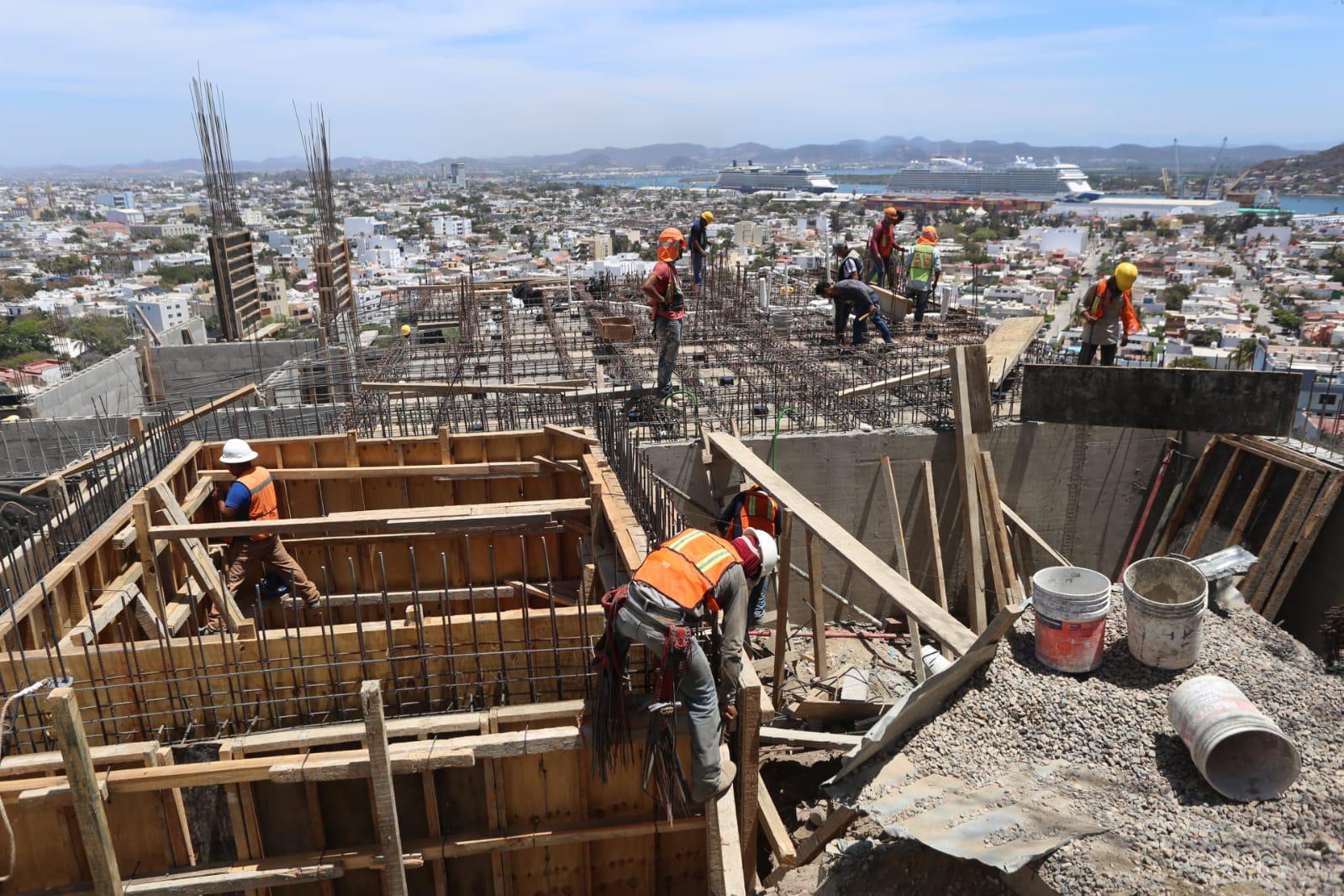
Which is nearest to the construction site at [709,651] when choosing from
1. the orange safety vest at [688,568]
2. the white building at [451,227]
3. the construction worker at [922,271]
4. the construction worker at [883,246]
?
the orange safety vest at [688,568]

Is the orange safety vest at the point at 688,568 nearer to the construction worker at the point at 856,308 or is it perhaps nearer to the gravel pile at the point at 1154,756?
the gravel pile at the point at 1154,756

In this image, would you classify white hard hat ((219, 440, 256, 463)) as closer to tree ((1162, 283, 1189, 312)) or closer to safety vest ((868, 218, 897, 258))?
safety vest ((868, 218, 897, 258))

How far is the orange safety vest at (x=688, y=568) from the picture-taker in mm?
4500

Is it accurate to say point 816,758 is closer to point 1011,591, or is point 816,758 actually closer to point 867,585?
point 1011,591

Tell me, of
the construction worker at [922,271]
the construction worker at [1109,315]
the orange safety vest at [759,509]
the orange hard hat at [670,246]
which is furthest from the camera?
the construction worker at [922,271]

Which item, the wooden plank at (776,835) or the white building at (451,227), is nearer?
the wooden plank at (776,835)

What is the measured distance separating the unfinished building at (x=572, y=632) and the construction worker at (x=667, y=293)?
90 centimetres

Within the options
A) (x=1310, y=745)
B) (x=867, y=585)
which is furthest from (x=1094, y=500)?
(x=1310, y=745)

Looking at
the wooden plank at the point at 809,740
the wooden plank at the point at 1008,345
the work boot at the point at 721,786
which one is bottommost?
the wooden plank at the point at 809,740

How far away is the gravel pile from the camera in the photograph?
3.92 meters

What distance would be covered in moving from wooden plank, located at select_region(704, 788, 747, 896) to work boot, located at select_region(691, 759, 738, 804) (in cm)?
7

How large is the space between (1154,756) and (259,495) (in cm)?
651

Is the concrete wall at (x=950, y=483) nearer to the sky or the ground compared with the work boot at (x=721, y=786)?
nearer to the ground

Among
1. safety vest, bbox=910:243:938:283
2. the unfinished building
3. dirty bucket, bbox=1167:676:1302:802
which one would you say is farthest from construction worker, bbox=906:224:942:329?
dirty bucket, bbox=1167:676:1302:802
